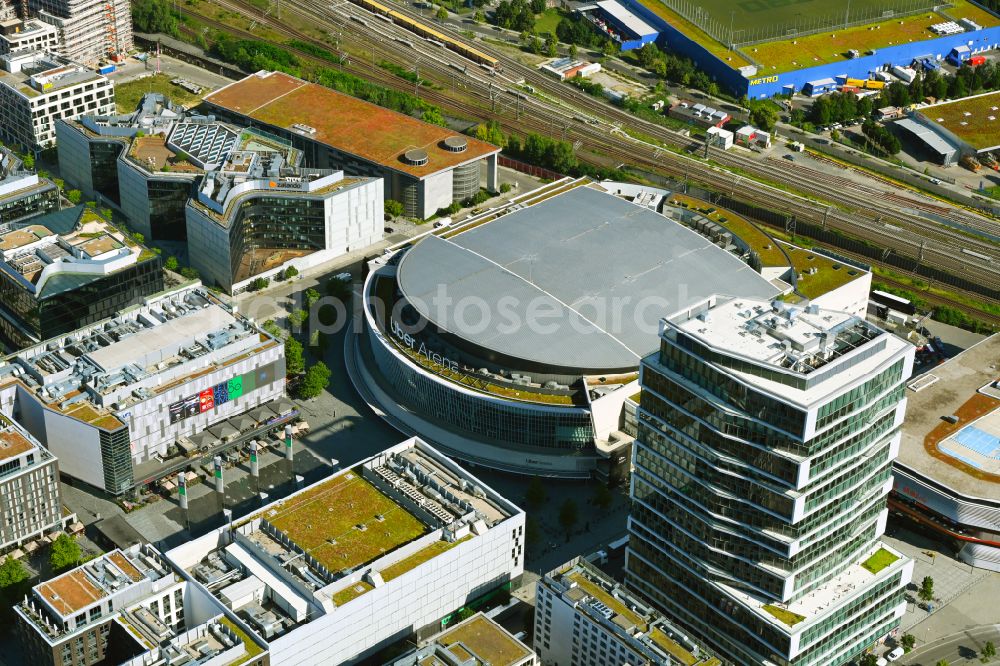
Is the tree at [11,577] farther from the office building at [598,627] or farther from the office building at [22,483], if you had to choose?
the office building at [598,627]

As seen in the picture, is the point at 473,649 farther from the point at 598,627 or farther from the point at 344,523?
the point at 344,523

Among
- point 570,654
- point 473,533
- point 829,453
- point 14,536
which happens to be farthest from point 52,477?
point 829,453

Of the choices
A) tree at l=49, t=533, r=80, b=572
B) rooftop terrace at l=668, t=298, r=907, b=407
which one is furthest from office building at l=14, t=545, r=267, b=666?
rooftop terrace at l=668, t=298, r=907, b=407

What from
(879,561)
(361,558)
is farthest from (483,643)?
(879,561)

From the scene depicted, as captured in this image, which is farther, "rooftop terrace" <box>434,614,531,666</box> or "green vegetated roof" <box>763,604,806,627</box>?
"green vegetated roof" <box>763,604,806,627</box>

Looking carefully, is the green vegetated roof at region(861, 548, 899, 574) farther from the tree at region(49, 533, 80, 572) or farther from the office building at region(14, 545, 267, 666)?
the tree at region(49, 533, 80, 572)
